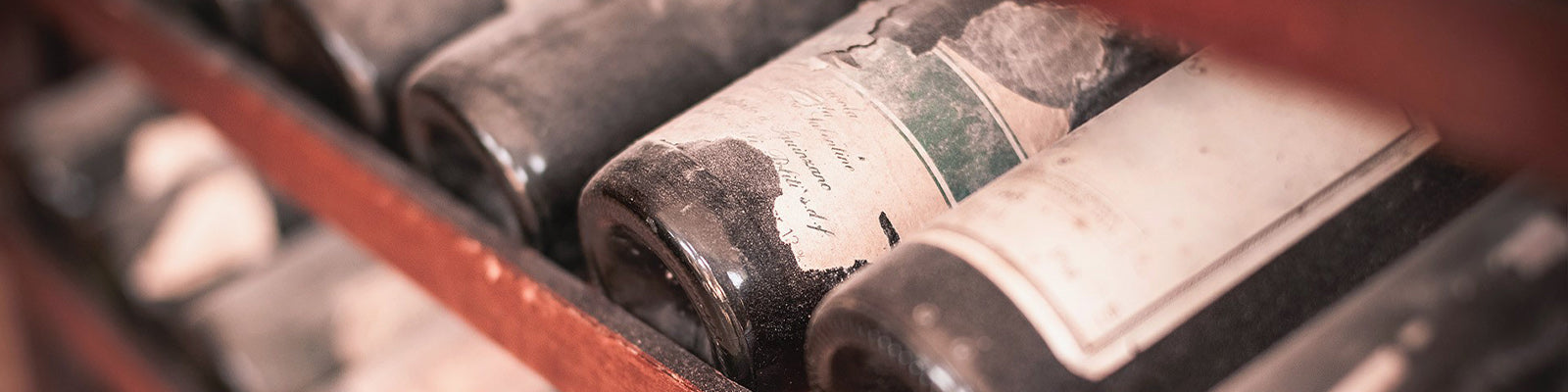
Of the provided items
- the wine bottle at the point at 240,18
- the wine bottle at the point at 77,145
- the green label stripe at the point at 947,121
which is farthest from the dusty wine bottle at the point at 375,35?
the wine bottle at the point at 77,145

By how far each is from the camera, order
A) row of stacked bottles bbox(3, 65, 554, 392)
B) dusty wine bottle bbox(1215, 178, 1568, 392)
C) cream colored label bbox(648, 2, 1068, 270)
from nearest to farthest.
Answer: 1. dusty wine bottle bbox(1215, 178, 1568, 392)
2. cream colored label bbox(648, 2, 1068, 270)
3. row of stacked bottles bbox(3, 65, 554, 392)

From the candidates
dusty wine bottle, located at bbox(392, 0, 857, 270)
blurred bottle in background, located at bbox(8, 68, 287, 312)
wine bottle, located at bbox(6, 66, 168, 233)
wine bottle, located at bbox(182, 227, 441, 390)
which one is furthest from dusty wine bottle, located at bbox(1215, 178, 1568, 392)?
wine bottle, located at bbox(6, 66, 168, 233)

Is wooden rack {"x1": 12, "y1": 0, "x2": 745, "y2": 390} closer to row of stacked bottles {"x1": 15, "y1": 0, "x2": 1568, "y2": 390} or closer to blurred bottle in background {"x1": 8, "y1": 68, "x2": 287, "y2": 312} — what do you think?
row of stacked bottles {"x1": 15, "y1": 0, "x2": 1568, "y2": 390}

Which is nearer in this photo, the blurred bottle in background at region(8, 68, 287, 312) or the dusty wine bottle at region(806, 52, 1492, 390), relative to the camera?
the dusty wine bottle at region(806, 52, 1492, 390)

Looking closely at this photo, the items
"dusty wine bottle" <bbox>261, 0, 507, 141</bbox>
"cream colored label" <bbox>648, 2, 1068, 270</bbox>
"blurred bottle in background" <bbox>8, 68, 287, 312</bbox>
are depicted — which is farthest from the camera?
"blurred bottle in background" <bbox>8, 68, 287, 312</bbox>

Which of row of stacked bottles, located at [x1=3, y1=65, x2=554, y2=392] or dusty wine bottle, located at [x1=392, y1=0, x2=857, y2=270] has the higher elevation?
dusty wine bottle, located at [x1=392, y1=0, x2=857, y2=270]

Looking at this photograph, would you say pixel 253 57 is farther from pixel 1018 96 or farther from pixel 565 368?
pixel 1018 96

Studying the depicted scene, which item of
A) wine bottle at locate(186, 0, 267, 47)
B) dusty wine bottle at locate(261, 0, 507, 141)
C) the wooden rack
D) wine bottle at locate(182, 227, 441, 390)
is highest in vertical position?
dusty wine bottle at locate(261, 0, 507, 141)

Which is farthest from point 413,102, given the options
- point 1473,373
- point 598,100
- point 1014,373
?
point 1473,373

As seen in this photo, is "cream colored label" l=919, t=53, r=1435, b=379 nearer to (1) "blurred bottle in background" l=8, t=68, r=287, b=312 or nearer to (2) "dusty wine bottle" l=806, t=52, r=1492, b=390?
(2) "dusty wine bottle" l=806, t=52, r=1492, b=390
